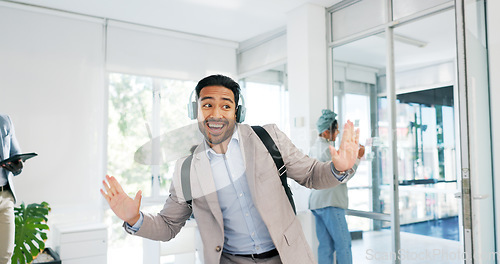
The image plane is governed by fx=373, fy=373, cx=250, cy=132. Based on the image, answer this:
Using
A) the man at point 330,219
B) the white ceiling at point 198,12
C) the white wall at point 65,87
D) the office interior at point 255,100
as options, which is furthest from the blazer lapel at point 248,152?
the white wall at point 65,87

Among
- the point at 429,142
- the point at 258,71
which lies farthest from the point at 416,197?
the point at 258,71

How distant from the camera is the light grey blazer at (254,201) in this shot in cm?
104

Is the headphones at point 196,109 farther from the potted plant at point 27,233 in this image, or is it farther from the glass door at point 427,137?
the potted plant at point 27,233

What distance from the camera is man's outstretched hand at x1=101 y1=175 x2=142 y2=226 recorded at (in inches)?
39.3

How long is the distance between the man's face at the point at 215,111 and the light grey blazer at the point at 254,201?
66 mm

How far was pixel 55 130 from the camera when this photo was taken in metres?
3.38

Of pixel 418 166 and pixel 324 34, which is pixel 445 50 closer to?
pixel 418 166

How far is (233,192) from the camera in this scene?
109 centimetres

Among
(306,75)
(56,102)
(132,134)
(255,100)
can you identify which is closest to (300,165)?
(255,100)

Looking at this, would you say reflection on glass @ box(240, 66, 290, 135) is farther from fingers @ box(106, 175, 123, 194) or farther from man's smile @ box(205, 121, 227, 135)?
fingers @ box(106, 175, 123, 194)

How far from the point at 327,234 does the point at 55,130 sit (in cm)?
254

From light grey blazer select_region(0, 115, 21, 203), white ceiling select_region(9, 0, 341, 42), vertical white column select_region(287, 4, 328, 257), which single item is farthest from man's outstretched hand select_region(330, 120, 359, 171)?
white ceiling select_region(9, 0, 341, 42)

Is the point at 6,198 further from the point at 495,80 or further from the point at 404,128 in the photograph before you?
the point at 404,128

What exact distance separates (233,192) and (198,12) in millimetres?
2688
